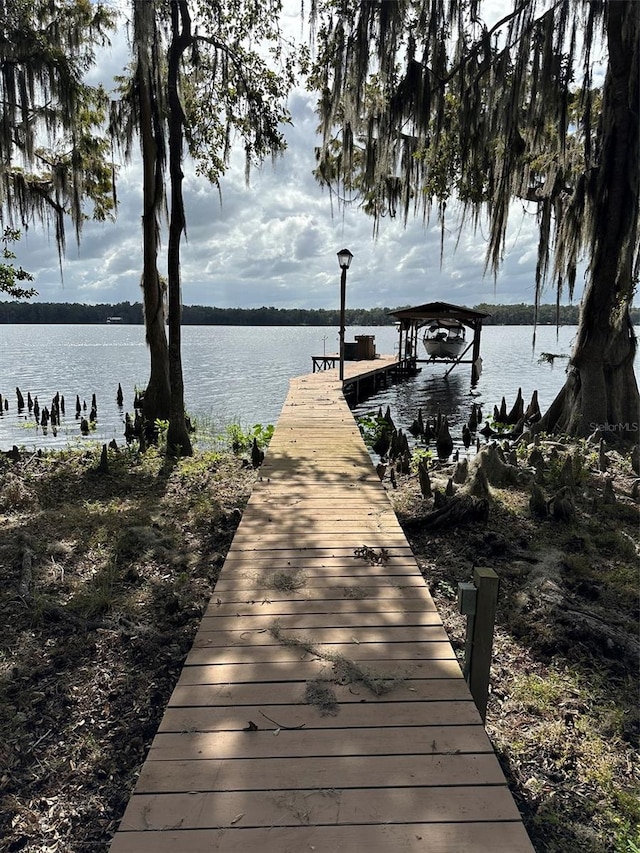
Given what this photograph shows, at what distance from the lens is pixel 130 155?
38.2 ft

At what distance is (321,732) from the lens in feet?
6.72

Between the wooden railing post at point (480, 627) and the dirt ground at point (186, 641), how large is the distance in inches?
14.6

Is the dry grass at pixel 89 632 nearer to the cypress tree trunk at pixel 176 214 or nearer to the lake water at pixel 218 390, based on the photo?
the cypress tree trunk at pixel 176 214

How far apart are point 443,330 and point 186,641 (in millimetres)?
35112

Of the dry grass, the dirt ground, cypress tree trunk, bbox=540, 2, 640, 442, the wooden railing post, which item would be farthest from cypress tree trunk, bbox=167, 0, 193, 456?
the wooden railing post

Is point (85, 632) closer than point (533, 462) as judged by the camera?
Yes

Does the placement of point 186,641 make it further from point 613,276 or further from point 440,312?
point 440,312

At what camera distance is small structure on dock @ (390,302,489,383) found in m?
24.6

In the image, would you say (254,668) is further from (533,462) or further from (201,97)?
(201,97)

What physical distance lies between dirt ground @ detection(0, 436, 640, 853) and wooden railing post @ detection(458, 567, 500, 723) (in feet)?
1.22

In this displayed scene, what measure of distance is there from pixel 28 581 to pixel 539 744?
3.81m

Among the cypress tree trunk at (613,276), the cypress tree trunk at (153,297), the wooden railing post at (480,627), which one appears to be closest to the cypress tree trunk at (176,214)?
the cypress tree trunk at (153,297)

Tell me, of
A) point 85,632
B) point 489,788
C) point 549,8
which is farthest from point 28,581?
point 549,8

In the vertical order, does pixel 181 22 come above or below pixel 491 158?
above
